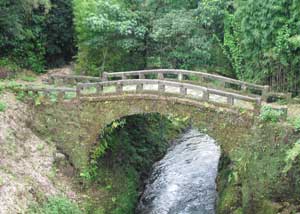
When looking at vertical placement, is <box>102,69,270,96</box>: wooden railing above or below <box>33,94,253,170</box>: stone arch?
above

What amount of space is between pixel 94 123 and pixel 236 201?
22.0ft

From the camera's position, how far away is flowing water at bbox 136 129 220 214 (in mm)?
19516

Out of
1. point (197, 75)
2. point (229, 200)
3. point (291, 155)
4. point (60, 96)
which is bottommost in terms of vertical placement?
point (229, 200)

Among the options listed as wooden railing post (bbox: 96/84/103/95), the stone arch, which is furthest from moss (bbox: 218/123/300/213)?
wooden railing post (bbox: 96/84/103/95)

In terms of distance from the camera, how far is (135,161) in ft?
72.7

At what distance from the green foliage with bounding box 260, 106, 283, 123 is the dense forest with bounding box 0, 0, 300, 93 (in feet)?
13.3

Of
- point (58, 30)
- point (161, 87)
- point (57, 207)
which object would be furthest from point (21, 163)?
point (58, 30)

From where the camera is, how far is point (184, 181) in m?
21.6

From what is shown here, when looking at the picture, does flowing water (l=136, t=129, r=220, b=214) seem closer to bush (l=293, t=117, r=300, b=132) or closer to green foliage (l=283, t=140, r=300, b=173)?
green foliage (l=283, t=140, r=300, b=173)

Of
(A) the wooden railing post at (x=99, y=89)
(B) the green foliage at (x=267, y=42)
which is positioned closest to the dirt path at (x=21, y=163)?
(A) the wooden railing post at (x=99, y=89)

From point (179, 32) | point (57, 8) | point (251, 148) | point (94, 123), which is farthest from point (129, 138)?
point (57, 8)

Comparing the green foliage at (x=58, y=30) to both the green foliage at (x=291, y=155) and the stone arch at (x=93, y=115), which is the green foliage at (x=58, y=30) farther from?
the green foliage at (x=291, y=155)

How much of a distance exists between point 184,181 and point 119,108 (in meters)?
5.55

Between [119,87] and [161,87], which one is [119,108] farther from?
[161,87]
